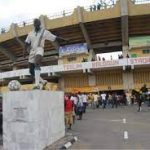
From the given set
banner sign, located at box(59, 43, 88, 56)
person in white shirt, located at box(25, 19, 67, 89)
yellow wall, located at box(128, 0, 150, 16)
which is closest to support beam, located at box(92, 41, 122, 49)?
banner sign, located at box(59, 43, 88, 56)

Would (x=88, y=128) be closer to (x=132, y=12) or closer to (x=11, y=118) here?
(x=11, y=118)

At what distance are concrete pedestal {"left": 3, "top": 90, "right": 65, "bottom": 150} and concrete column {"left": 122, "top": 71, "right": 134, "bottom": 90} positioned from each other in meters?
40.4

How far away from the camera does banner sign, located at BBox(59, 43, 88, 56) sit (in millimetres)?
57062

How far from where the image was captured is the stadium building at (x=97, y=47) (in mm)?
51188

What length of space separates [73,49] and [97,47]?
2.95 m

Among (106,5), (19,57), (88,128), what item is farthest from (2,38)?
(88,128)

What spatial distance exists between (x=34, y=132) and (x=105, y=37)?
42.9m

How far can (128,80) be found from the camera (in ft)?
182

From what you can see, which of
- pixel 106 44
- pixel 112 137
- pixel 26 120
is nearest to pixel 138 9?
pixel 106 44

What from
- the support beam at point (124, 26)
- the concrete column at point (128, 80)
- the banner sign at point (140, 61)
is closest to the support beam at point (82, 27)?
the support beam at point (124, 26)

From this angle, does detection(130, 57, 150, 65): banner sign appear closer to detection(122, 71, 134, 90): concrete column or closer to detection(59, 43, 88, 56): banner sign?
detection(122, 71, 134, 90): concrete column

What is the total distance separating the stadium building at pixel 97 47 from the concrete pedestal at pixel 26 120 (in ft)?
115

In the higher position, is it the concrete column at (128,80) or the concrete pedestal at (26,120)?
the concrete column at (128,80)

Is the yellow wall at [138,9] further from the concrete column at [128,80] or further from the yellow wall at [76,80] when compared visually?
the yellow wall at [76,80]
